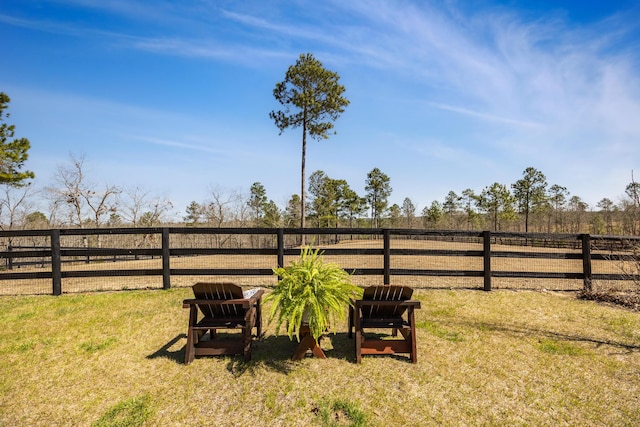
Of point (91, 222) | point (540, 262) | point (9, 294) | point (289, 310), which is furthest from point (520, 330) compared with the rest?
Result: point (91, 222)

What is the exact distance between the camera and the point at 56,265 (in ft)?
27.9

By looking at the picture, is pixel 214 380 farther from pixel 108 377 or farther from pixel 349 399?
pixel 349 399

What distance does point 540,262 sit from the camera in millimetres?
18125

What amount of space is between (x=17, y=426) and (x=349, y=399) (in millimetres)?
3662

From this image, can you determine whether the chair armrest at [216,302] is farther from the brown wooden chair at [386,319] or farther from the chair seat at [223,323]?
the brown wooden chair at [386,319]

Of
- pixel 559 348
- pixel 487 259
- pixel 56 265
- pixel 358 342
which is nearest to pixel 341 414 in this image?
pixel 358 342

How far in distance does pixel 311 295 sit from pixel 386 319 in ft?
4.35

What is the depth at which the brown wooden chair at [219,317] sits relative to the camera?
4742 millimetres

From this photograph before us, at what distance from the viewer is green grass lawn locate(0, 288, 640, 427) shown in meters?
3.65

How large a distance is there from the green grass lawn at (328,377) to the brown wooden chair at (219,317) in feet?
0.56

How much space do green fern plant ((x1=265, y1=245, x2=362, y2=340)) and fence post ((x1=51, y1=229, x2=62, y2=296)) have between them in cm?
704

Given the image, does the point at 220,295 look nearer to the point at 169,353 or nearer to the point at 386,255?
the point at 169,353

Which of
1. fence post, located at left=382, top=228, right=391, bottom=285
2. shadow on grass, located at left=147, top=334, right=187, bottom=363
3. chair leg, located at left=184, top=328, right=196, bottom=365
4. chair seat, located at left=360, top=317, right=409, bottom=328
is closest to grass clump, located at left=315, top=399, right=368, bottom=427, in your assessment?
chair seat, located at left=360, top=317, right=409, bottom=328

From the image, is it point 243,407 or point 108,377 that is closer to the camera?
point 243,407
